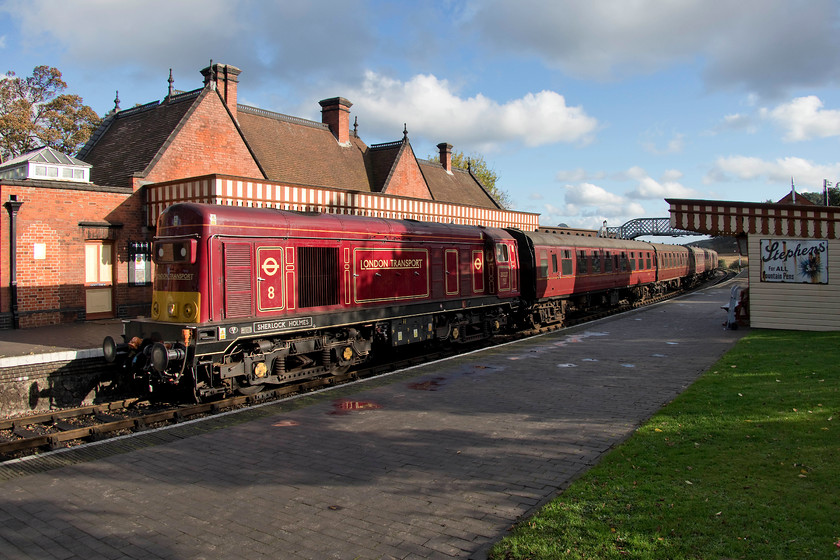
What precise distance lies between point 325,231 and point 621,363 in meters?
7.26

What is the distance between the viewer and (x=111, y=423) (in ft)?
28.3

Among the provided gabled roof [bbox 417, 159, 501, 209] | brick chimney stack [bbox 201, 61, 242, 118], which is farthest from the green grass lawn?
gabled roof [bbox 417, 159, 501, 209]

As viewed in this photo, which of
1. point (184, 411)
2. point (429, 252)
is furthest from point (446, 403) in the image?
point (429, 252)

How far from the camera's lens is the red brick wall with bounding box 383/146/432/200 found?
31.2 m

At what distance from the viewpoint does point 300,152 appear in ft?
92.3

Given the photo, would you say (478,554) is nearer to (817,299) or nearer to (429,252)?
(429,252)

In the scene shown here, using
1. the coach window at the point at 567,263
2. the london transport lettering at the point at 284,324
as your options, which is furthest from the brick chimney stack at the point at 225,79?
the london transport lettering at the point at 284,324

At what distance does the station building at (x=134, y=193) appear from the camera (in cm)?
1625

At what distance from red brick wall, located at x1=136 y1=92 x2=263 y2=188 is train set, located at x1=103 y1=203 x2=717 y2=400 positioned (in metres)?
10.6

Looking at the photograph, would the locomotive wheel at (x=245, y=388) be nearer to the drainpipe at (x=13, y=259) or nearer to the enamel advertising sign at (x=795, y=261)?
→ the drainpipe at (x=13, y=259)

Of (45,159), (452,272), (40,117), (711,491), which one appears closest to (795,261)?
(452,272)

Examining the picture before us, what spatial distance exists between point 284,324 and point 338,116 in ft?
77.8

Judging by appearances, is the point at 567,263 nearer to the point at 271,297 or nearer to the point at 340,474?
the point at 271,297

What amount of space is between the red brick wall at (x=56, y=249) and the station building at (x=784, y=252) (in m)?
18.5
